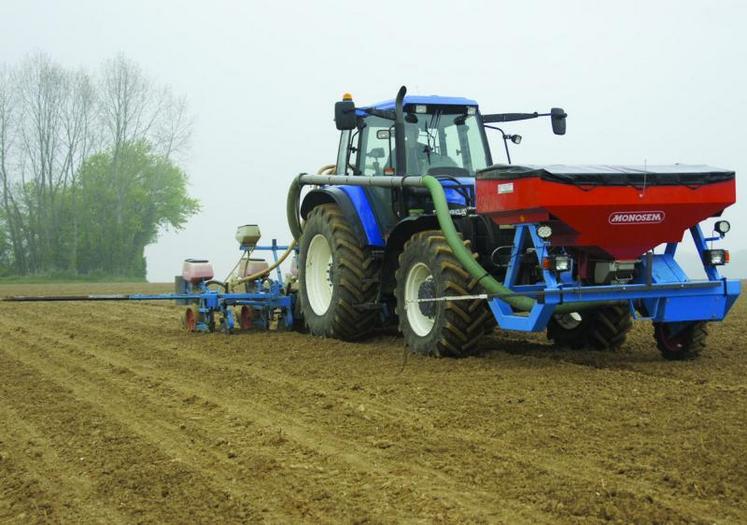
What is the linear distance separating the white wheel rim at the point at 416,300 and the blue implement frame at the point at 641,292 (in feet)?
2.83

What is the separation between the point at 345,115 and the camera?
865 cm

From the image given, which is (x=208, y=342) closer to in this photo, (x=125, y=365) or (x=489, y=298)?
(x=125, y=365)

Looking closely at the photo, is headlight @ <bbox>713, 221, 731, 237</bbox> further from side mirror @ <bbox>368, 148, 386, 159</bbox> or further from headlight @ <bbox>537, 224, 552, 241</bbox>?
side mirror @ <bbox>368, 148, 386, 159</bbox>

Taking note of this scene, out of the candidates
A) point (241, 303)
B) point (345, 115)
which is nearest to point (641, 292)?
point (345, 115)

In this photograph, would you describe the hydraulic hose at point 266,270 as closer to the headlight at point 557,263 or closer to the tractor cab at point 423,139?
the tractor cab at point 423,139

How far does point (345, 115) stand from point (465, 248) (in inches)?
75.7

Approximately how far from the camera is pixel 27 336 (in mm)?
10883

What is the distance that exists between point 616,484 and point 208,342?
630 centimetres

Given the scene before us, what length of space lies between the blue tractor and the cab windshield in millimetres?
13

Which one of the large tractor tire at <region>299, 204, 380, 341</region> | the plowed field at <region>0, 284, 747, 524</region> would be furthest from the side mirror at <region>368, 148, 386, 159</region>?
the plowed field at <region>0, 284, 747, 524</region>

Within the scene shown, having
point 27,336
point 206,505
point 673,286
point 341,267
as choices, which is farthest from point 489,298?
point 27,336

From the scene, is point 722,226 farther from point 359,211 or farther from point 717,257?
point 359,211

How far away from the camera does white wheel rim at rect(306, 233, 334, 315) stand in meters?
9.99

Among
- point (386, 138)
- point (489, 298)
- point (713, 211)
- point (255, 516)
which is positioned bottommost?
point (255, 516)
